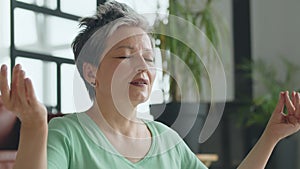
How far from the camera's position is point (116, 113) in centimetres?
115

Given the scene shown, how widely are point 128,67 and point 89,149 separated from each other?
0.58 ft

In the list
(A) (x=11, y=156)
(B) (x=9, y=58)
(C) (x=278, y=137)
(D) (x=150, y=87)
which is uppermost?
(B) (x=9, y=58)

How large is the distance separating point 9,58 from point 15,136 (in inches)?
44.0

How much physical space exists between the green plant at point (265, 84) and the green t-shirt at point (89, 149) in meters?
2.84

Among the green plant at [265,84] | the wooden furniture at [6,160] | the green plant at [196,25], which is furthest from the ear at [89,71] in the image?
the green plant at [265,84]

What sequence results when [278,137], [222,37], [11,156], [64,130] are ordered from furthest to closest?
[222,37] < [11,156] < [278,137] < [64,130]

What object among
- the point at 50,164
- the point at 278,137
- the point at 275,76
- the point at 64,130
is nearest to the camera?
the point at 50,164

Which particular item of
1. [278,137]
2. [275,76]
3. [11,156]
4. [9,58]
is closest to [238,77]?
[275,76]

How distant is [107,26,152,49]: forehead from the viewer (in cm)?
107

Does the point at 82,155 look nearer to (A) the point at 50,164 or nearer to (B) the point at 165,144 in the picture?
(A) the point at 50,164

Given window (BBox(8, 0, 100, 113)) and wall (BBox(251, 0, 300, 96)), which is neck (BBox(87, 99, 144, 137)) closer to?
window (BBox(8, 0, 100, 113))

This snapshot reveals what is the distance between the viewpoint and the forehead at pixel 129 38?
1.07 metres

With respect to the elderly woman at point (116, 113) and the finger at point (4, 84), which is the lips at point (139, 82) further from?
the finger at point (4, 84)

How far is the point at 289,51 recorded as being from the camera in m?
4.39
